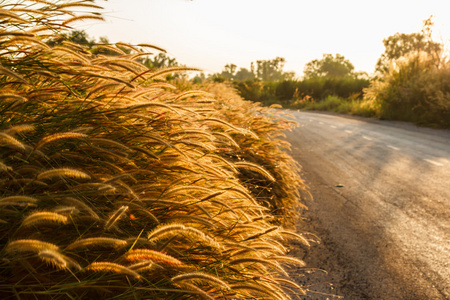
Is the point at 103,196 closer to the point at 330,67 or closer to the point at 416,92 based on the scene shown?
the point at 416,92

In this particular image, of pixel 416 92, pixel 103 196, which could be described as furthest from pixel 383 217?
pixel 416 92

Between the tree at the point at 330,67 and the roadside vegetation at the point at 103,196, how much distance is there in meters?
122

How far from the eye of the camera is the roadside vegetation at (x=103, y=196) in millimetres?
1216

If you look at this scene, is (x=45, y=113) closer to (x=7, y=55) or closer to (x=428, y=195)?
(x=7, y=55)

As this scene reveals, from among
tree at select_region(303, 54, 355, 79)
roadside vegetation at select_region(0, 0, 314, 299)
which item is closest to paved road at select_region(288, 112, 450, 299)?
roadside vegetation at select_region(0, 0, 314, 299)

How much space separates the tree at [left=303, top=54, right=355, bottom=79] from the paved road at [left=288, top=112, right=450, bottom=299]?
4553 inches

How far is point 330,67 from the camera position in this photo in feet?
385

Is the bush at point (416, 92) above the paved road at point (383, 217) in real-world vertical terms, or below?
above

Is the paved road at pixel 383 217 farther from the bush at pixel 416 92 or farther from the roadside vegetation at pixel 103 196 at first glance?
the bush at pixel 416 92

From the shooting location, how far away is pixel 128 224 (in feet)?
5.16

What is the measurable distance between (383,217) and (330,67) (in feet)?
403

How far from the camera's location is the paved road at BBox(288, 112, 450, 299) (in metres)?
2.91

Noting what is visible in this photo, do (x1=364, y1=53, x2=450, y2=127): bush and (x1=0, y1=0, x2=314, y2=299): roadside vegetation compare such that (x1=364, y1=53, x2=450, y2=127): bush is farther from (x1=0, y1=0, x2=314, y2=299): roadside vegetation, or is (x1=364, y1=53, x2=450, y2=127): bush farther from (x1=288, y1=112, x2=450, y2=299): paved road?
(x1=0, y1=0, x2=314, y2=299): roadside vegetation

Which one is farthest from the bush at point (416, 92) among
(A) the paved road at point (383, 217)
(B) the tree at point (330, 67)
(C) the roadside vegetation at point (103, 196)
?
(B) the tree at point (330, 67)
